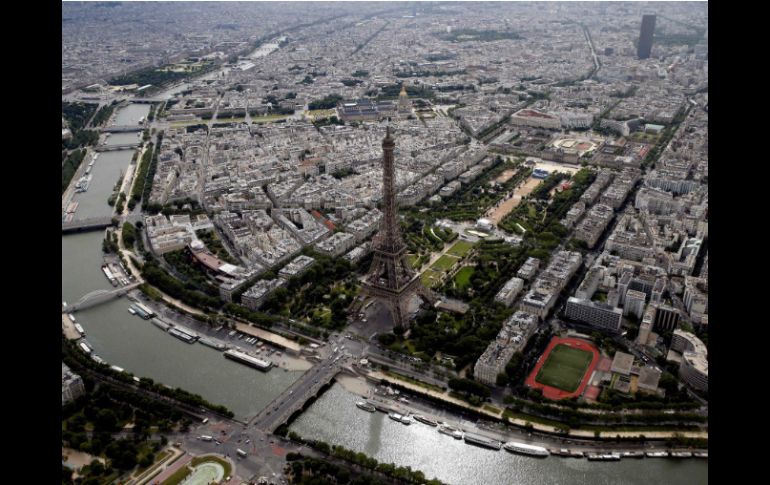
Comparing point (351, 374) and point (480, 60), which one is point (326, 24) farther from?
point (351, 374)

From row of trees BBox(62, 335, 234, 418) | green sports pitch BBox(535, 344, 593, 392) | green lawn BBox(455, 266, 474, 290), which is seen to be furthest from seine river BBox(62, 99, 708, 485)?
green lawn BBox(455, 266, 474, 290)

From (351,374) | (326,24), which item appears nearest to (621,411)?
(351,374)

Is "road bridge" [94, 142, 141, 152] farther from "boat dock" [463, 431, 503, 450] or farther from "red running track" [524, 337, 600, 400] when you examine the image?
"boat dock" [463, 431, 503, 450]

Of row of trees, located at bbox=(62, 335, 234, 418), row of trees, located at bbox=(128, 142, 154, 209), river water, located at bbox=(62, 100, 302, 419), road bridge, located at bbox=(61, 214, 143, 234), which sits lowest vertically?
river water, located at bbox=(62, 100, 302, 419)

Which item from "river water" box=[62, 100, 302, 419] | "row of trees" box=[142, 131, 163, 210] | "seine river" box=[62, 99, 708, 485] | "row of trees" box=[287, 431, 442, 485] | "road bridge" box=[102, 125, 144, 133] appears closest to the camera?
"row of trees" box=[287, 431, 442, 485]

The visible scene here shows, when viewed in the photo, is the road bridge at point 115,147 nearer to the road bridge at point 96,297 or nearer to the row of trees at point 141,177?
the row of trees at point 141,177

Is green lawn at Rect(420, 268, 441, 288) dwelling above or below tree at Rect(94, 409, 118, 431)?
below
